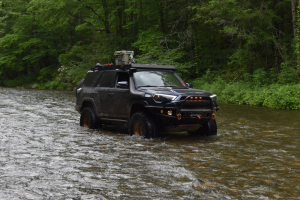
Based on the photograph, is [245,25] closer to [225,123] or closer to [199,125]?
[225,123]

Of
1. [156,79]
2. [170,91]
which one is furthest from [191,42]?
[170,91]

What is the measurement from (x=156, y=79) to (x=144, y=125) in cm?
155

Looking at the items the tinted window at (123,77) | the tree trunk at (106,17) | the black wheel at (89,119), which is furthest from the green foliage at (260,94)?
the tree trunk at (106,17)

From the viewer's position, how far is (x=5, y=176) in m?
5.46

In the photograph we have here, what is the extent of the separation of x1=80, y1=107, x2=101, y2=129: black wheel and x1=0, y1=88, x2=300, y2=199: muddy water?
0.94 feet

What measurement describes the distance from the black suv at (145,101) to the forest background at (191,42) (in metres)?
9.14

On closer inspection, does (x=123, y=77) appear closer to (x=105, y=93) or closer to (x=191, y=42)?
(x=105, y=93)

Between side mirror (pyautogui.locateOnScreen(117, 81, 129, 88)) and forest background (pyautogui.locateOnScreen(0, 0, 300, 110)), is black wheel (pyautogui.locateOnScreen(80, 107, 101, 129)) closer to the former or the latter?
side mirror (pyautogui.locateOnScreen(117, 81, 129, 88))

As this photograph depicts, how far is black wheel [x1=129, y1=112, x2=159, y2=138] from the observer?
860cm

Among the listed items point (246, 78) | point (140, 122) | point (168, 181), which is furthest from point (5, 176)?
point (246, 78)

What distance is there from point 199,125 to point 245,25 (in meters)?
15.4

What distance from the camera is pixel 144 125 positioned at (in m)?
8.70

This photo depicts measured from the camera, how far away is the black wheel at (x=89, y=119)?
10656 millimetres

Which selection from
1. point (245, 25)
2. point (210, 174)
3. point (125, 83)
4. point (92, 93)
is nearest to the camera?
point (210, 174)
